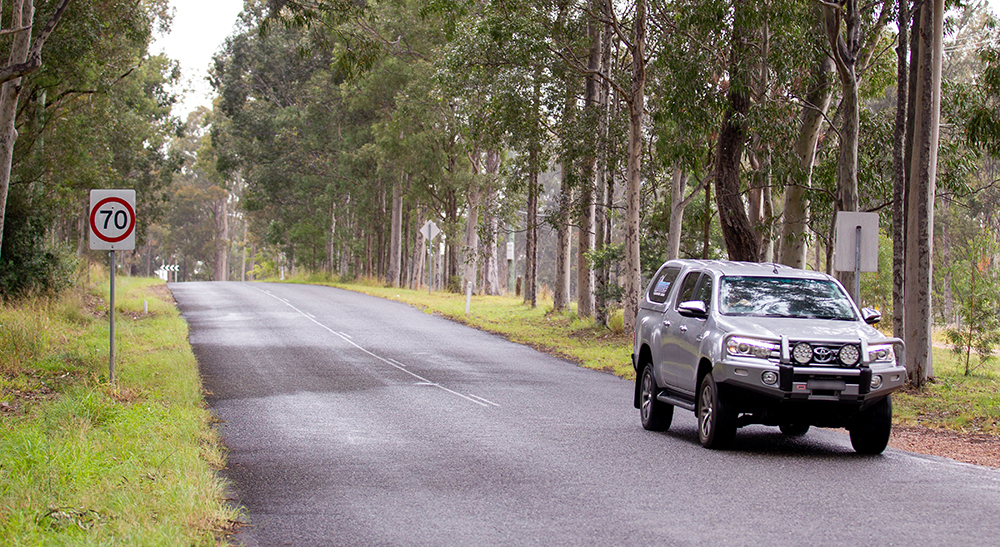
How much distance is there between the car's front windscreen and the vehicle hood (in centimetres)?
21

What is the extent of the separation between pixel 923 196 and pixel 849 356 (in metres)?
8.29

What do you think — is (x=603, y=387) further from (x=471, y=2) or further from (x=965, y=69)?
(x=965, y=69)

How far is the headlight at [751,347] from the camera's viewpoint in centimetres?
928

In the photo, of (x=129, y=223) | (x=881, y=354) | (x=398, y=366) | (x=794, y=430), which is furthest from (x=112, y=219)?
(x=881, y=354)

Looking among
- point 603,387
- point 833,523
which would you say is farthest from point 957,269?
point 833,523

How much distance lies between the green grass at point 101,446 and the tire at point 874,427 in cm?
629

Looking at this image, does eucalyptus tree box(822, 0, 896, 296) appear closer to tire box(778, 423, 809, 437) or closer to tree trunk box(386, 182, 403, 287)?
tire box(778, 423, 809, 437)

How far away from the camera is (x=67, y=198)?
2853cm

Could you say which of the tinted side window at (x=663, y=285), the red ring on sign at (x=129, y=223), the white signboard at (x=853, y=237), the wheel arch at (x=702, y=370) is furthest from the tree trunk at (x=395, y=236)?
the wheel arch at (x=702, y=370)

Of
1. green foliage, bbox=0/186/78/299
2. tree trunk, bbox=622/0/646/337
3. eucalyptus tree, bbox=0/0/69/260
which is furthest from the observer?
green foliage, bbox=0/186/78/299

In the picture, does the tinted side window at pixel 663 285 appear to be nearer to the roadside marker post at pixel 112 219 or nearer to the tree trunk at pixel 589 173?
the roadside marker post at pixel 112 219

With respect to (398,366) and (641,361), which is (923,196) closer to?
(641,361)

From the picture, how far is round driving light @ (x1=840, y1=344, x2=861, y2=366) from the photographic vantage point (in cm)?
923

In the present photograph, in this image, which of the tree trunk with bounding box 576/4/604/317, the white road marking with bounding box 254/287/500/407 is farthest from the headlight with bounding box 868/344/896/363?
the tree trunk with bounding box 576/4/604/317
